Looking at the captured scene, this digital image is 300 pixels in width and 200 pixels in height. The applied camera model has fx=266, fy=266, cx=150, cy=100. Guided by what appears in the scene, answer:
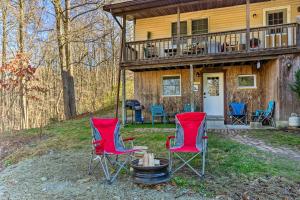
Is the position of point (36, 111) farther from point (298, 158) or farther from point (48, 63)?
point (298, 158)

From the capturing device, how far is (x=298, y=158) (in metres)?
5.07

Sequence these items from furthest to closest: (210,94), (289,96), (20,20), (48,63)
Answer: (48,63) < (20,20) < (210,94) < (289,96)

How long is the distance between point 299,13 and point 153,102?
256 inches

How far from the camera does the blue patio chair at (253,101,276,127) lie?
896 centimetres

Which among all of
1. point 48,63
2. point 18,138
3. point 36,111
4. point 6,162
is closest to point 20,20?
point 48,63

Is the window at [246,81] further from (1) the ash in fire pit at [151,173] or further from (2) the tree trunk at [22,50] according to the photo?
(2) the tree trunk at [22,50]

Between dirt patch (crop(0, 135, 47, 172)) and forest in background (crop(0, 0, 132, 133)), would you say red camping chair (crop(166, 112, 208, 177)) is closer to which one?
dirt patch (crop(0, 135, 47, 172))

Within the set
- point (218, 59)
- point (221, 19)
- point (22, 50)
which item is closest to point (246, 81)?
point (218, 59)

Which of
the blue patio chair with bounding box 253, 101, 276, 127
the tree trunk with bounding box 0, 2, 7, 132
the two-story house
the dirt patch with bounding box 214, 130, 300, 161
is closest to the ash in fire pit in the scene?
the dirt patch with bounding box 214, 130, 300, 161

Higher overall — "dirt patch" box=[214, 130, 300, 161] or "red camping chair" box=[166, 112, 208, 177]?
"red camping chair" box=[166, 112, 208, 177]

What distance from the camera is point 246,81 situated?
10.5 metres

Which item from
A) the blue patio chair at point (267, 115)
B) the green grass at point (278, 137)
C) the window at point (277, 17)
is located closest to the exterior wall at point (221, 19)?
the window at point (277, 17)

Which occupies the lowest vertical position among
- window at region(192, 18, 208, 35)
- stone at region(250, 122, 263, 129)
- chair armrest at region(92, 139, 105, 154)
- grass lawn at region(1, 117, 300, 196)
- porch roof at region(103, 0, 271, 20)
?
grass lawn at region(1, 117, 300, 196)

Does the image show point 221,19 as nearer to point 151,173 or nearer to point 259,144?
point 259,144
